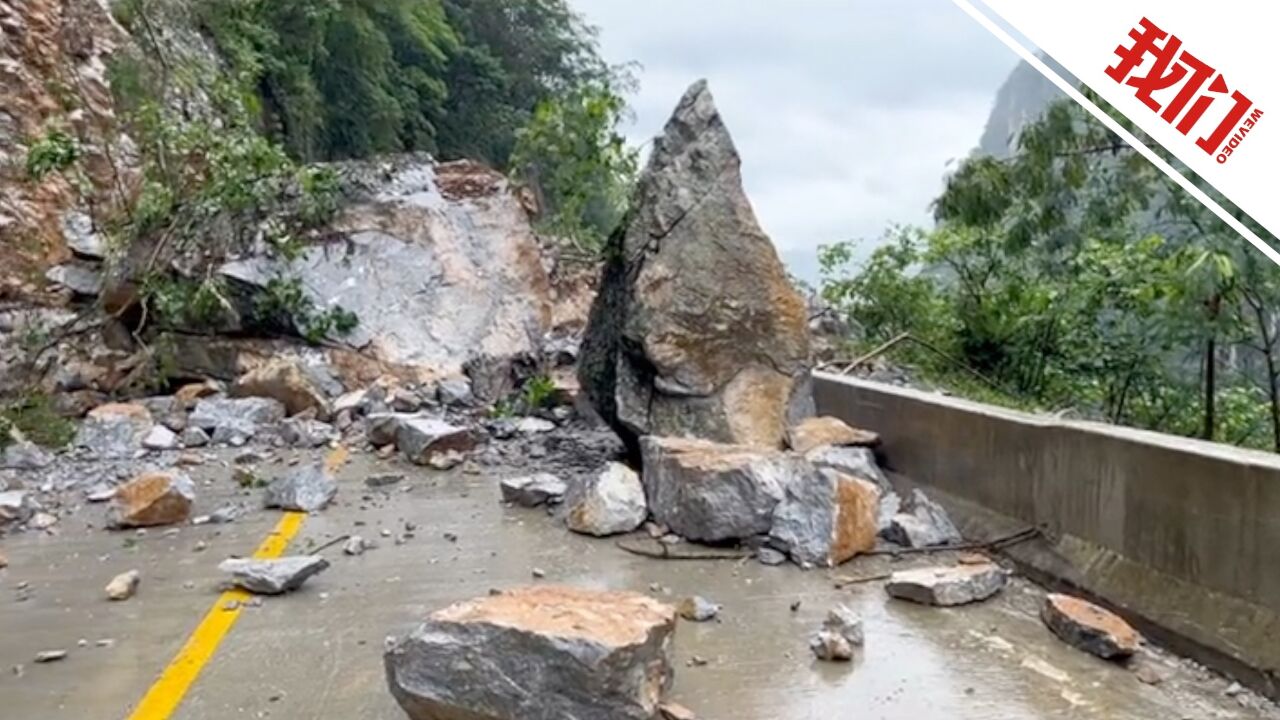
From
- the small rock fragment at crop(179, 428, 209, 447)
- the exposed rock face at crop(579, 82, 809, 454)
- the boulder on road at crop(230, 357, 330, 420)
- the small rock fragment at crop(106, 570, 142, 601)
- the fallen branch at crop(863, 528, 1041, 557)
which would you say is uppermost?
the exposed rock face at crop(579, 82, 809, 454)

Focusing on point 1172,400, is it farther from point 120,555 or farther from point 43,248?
point 43,248

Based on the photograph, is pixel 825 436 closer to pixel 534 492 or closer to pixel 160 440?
pixel 534 492

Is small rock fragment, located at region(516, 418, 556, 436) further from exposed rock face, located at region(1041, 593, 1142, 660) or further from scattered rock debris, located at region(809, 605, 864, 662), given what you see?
exposed rock face, located at region(1041, 593, 1142, 660)

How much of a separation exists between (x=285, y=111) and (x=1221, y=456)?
17.3 m

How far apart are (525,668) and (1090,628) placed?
7.11 feet

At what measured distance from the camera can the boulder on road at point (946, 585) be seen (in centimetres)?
453

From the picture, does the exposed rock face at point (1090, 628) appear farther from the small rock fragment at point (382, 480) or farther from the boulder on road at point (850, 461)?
the small rock fragment at point (382, 480)

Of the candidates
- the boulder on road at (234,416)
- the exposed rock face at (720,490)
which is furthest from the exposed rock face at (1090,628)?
the boulder on road at (234,416)

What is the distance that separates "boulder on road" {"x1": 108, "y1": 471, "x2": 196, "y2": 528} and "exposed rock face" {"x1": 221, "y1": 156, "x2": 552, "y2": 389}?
17.6 feet

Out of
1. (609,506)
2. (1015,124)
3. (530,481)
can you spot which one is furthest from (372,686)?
(1015,124)

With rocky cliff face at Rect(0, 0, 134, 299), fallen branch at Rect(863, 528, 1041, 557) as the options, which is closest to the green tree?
rocky cliff face at Rect(0, 0, 134, 299)

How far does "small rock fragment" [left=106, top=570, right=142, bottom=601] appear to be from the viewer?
459 cm

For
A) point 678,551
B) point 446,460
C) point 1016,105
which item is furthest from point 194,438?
point 1016,105

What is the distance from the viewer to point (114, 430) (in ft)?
28.6
